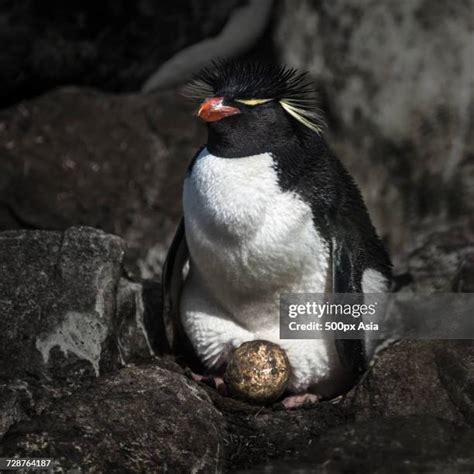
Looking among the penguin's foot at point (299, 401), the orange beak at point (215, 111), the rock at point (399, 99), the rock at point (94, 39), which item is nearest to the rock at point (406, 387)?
the penguin's foot at point (299, 401)

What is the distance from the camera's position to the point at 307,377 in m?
3.00

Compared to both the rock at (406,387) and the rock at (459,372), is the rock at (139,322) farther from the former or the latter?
the rock at (459,372)

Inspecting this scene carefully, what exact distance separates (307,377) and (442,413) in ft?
1.73

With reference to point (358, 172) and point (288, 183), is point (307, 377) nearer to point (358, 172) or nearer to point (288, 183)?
point (288, 183)

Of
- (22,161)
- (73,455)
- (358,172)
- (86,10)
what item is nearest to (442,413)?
(73,455)

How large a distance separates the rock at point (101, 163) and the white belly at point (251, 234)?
6.01 ft

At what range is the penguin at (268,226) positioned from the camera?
9.14ft

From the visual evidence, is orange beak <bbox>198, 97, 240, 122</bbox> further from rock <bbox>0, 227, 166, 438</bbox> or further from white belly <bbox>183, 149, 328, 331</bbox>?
rock <bbox>0, 227, 166, 438</bbox>

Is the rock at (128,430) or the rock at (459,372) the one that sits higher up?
the rock at (459,372)

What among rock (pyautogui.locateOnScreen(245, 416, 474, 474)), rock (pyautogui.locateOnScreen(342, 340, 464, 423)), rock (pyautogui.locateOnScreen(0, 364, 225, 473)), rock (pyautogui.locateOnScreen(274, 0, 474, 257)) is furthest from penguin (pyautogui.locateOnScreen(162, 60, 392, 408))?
rock (pyautogui.locateOnScreen(274, 0, 474, 257))

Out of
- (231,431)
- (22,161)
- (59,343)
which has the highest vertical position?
(22,161)

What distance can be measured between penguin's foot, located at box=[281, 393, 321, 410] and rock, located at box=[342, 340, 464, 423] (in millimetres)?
138

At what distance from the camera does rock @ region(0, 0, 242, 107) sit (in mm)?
4859

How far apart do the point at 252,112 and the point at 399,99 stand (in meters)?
2.06
